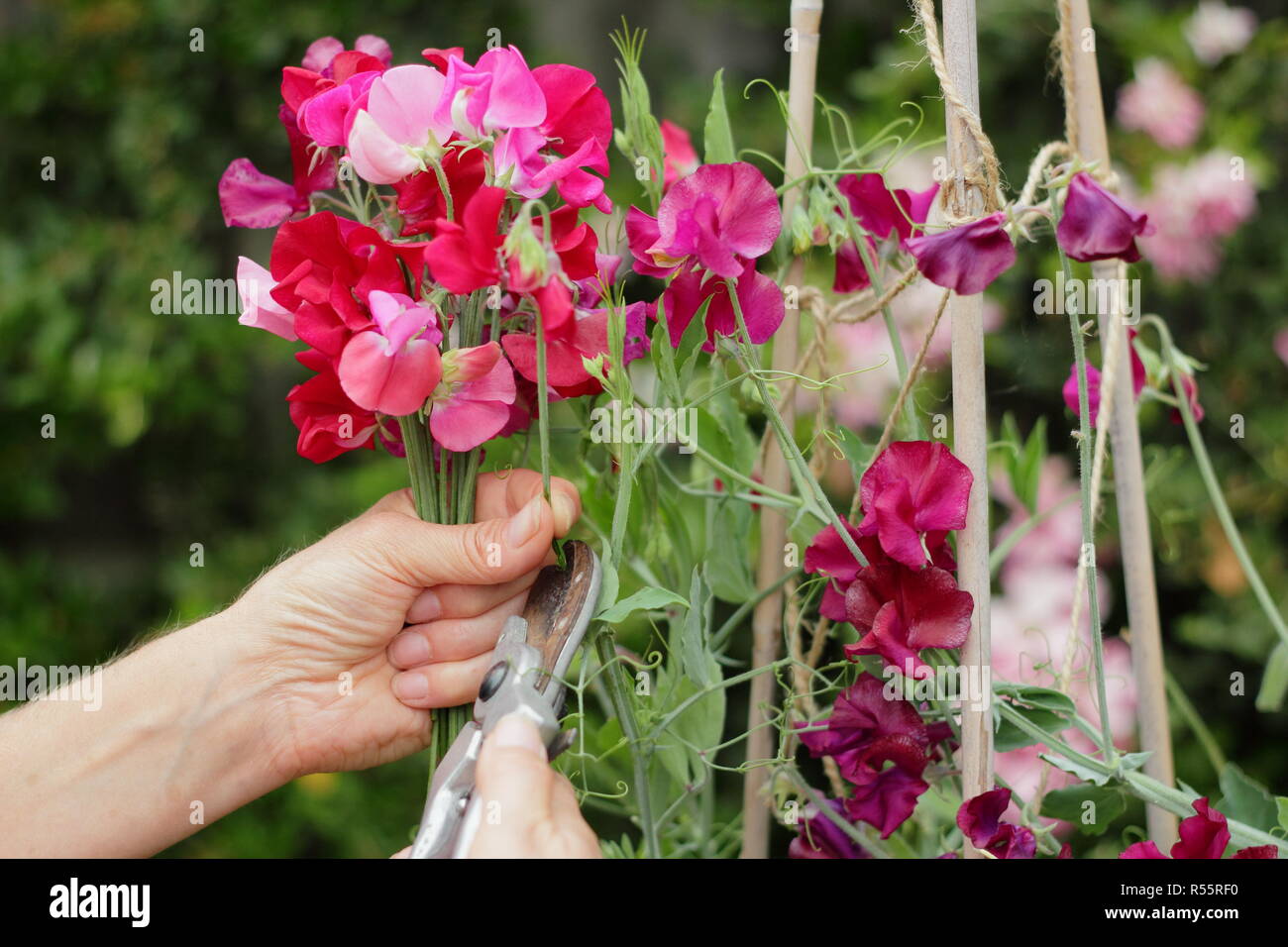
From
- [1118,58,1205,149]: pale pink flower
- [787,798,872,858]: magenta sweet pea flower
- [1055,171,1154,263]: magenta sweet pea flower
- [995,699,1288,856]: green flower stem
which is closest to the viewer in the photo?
[1055,171,1154,263]: magenta sweet pea flower

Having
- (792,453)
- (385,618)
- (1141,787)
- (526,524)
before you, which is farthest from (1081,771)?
(385,618)

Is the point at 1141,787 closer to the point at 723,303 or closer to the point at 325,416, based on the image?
the point at 723,303

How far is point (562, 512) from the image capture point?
2.46 feet

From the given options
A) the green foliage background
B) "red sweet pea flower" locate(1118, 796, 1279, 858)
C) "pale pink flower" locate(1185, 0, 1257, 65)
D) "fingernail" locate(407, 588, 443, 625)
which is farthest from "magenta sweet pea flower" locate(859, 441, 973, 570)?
"pale pink flower" locate(1185, 0, 1257, 65)

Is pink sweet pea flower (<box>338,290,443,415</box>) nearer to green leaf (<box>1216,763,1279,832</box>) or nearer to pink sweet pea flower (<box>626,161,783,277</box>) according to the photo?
pink sweet pea flower (<box>626,161,783,277</box>)

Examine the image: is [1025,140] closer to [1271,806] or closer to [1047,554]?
[1047,554]

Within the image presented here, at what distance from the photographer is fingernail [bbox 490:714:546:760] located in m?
0.65

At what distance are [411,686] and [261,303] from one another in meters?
0.30

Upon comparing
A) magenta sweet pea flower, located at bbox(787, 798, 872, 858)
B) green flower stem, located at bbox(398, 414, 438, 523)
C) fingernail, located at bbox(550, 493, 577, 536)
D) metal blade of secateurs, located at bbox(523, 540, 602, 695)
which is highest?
green flower stem, located at bbox(398, 414, 438, 523)

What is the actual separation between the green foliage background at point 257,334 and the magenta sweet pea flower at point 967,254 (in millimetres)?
1097

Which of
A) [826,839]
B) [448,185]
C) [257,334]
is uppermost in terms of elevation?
[257,334]

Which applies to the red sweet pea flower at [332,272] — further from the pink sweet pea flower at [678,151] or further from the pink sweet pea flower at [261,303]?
the pink sweet pea flower at [678,151]

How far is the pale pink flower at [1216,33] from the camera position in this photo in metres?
1.65

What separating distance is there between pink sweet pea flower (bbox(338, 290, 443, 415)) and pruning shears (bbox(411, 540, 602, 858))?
0.16m
